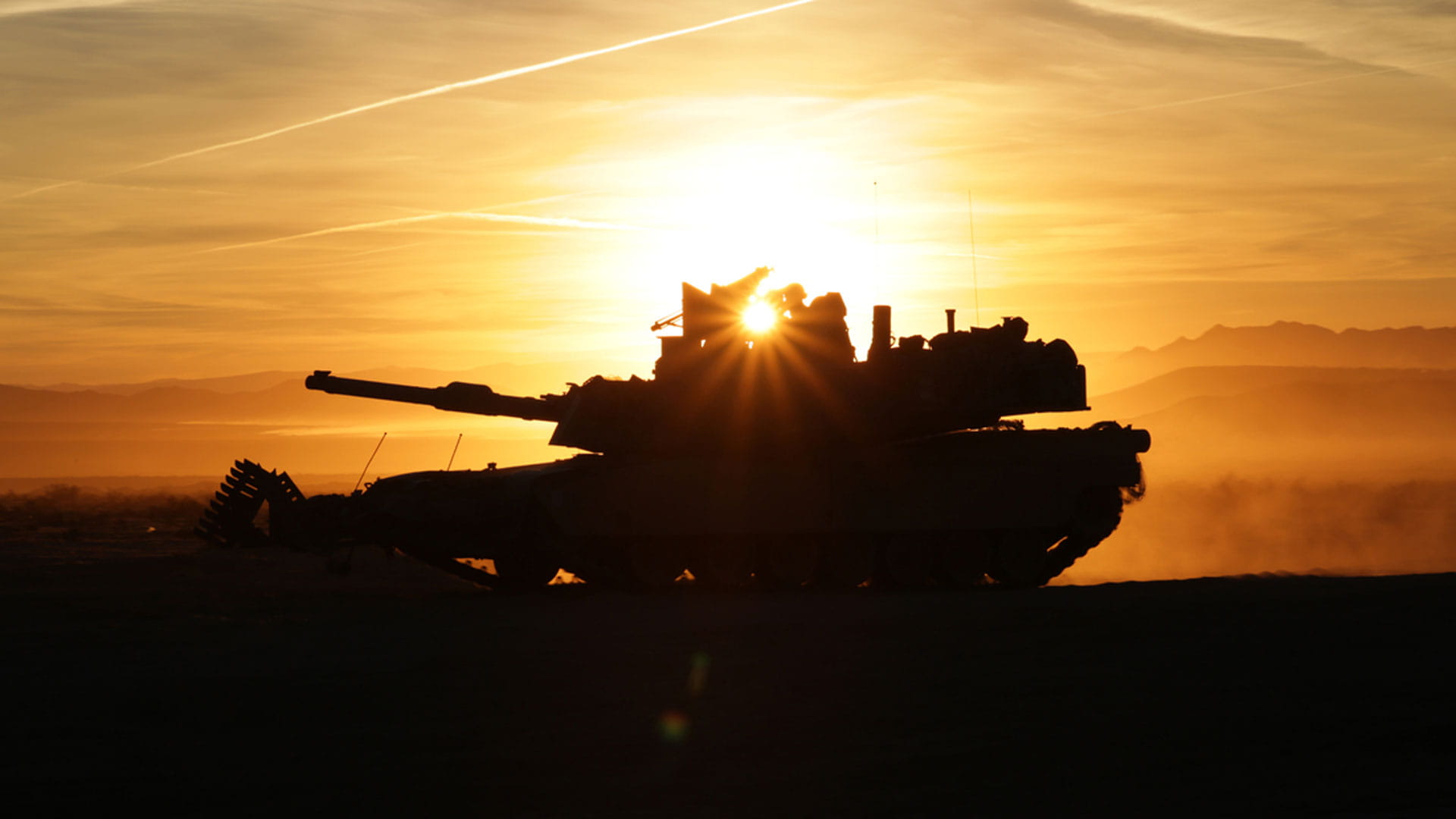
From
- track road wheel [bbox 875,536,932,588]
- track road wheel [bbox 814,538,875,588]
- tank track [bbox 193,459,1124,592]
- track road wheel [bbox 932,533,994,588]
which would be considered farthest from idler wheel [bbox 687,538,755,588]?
track road wheel [bbox 932,533,994,588]

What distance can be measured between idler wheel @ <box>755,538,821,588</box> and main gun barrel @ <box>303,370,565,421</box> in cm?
402

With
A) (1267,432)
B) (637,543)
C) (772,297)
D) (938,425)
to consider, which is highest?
(1267,432)

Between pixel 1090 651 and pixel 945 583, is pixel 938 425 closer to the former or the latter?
pixel 945 583

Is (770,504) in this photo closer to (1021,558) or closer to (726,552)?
(726,552)

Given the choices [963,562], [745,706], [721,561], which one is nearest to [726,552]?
[721,561]

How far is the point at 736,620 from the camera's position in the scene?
57.2 feet

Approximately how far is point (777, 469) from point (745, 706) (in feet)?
38.6

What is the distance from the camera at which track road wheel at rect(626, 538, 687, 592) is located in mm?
22797

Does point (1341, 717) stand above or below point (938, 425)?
below

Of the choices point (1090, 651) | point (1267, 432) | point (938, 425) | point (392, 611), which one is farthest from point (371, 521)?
point (1267, 432)

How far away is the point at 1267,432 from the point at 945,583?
185 m

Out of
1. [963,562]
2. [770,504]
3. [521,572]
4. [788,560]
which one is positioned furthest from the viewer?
[963,562]

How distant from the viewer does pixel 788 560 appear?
23.4 metres

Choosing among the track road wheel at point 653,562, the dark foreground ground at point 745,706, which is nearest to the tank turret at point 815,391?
the track road wheel at point 653,562
